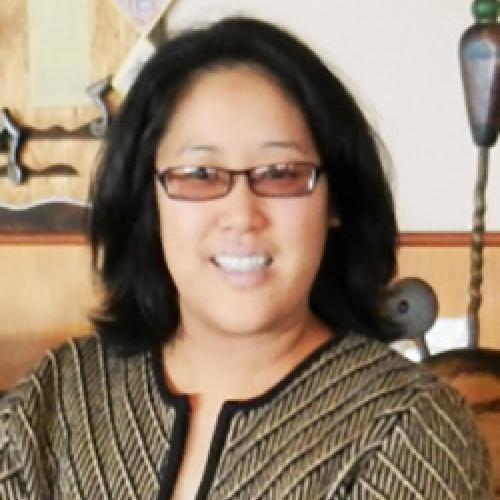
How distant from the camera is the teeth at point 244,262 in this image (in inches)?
42.4

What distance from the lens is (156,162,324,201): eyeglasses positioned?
108 cm

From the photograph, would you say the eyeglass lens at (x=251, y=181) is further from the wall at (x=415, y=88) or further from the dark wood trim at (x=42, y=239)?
the dark wood trim at (x=42, y=239)

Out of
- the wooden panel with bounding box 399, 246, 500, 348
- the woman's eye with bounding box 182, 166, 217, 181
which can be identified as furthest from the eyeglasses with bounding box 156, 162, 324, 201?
the wooden panel with bounding box 399, 246, 500, 348

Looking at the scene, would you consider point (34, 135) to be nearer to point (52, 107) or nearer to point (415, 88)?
point (52, 107)

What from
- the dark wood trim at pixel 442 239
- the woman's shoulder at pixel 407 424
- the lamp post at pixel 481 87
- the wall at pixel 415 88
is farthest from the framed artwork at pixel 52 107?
the woman's shoulder at pixel 407 424

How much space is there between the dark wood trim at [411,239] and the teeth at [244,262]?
60 cm

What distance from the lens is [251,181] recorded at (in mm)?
1079

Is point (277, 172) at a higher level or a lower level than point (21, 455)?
higher

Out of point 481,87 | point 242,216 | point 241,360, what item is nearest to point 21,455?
point 241,360

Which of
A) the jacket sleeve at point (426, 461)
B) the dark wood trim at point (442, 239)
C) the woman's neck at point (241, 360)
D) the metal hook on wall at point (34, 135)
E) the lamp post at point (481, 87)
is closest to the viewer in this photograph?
the jacket sleeve at point (426, 461)

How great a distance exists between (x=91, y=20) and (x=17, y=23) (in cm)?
14

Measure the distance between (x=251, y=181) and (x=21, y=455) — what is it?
0.38 m

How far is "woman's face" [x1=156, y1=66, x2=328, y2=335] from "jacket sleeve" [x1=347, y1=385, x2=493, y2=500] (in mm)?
167

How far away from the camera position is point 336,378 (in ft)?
3.74
